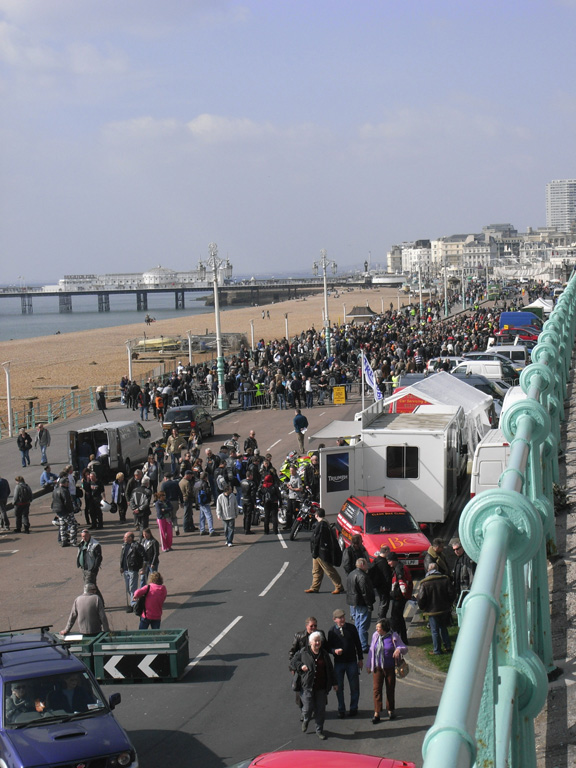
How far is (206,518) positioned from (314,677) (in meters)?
10.6

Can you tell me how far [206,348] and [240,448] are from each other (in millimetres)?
49517

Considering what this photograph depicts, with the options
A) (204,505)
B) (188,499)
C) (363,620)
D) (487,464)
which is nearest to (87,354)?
(188,499)

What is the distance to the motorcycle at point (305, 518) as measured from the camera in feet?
65.0

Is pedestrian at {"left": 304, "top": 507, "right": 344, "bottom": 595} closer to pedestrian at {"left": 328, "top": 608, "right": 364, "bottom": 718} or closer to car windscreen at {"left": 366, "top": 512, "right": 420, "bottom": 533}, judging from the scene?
car windscreen at {"left": 366, "top": 512, "right": 420, "bottom": 533}

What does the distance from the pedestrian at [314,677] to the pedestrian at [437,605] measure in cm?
247

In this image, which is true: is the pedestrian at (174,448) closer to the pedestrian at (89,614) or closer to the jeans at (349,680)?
the pedestrian at (89,614)

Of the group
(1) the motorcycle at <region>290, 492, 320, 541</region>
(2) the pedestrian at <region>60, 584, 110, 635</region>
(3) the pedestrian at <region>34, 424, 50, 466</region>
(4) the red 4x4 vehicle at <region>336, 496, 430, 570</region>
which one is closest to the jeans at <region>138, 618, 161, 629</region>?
(2) the pedestrian at <region>60, 584, 110, 635</region>

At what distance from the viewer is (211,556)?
18.8m

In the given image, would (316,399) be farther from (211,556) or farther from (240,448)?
(211,556)

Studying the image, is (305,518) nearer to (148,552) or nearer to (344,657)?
(148,552)

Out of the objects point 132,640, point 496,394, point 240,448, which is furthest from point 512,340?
point 132,640

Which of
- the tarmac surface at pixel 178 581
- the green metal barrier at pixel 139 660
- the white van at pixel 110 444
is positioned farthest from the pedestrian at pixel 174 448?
the green metal barrier at pixel 139 660

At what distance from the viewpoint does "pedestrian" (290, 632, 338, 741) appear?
33.4 feet

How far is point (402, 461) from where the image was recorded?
1927 cm
